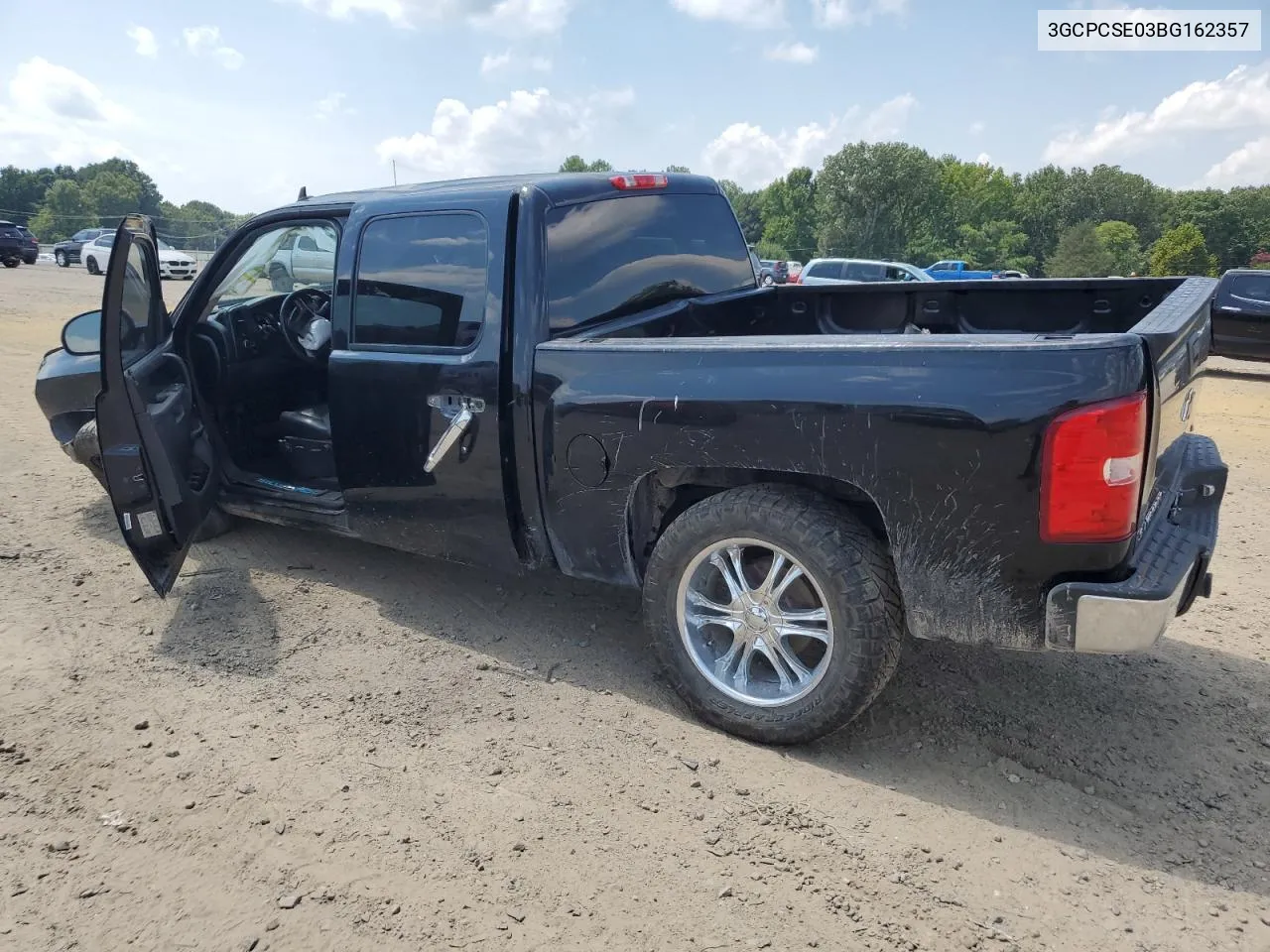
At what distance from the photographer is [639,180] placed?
4008 millimetres

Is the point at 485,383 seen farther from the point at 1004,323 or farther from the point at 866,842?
the point at 1004,323

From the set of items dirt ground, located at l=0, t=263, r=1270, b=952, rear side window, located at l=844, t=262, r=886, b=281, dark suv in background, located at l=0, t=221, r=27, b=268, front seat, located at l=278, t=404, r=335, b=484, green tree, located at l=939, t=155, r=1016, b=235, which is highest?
green tree, located at l=939, t=155, r=1016, b=235

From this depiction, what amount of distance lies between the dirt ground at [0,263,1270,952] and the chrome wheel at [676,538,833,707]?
23cm

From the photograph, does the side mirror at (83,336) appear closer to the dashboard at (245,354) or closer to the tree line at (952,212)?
the dashboard at (245,354)

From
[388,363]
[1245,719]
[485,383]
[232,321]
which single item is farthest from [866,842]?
[232,321]

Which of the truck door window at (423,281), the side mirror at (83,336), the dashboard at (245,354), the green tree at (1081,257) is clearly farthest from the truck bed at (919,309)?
the green tree at (1081,257)

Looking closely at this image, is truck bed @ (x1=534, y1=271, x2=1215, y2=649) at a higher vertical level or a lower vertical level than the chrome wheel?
higher

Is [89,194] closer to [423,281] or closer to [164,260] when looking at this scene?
[164,260]

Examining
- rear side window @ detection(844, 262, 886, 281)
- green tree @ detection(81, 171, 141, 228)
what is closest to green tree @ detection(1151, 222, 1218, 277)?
rear side window @ detection(844, 262, 886, 281)

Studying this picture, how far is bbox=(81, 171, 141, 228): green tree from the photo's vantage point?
270ft

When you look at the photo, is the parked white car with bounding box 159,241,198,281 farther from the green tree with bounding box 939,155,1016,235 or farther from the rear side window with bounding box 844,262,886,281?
the green tree with bounding box 939,155,1016,235

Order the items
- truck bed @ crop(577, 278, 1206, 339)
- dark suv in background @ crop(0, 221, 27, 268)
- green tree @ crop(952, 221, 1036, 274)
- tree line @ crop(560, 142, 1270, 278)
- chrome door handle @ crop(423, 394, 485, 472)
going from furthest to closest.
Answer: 1. green tree @ crop(952, 221, 1036, 274)
2. tree line @ crop(560, 142, 1270, 278)
3. dark suv in background @ crop(0, 221, 27, 268)
4. truck bed @ crop(577, 278, 1206, 339)
5. chrome door handle @ crop(423, 394, 485, 472)

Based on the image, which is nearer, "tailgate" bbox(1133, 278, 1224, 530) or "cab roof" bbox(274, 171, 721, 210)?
"tailgate" bbox(1133, 278, 1224, 530)

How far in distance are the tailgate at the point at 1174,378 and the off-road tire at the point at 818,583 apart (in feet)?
2.68
